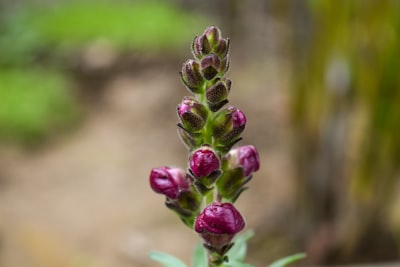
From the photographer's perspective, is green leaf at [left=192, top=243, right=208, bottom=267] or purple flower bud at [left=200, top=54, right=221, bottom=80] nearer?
purple flower bud at [left=200, top=54, right=221, bottom=80]

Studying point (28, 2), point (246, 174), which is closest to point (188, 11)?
point (28, 2)

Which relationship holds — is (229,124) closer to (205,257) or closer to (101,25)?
(205,257)

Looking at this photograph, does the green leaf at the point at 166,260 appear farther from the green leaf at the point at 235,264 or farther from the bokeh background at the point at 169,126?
the bokeh background at the point at 169,126

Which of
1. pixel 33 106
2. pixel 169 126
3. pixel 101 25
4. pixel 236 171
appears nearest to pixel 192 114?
pixel 236 171

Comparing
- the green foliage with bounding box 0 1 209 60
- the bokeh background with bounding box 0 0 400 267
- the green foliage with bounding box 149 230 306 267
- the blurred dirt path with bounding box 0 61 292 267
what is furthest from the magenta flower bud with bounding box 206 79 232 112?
the green foliage with bounding box 0 1 209 60

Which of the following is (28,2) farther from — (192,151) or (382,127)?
(192,151)

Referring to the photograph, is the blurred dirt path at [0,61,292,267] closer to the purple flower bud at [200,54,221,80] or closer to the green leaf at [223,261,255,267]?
the green leaf at [223,261,255,267]
